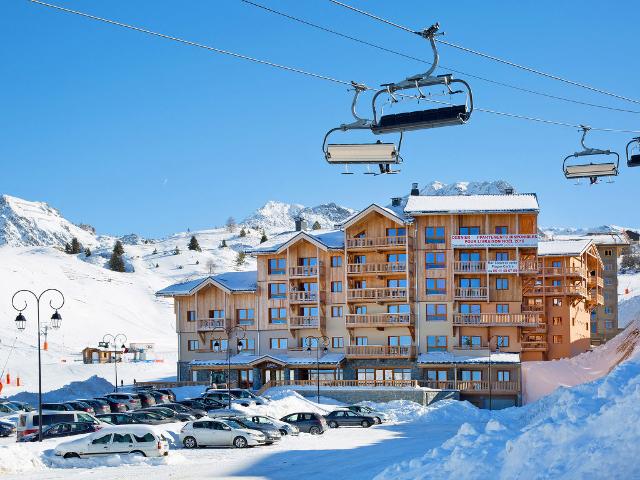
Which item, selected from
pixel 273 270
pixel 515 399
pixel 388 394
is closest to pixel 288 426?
pixel 388 394

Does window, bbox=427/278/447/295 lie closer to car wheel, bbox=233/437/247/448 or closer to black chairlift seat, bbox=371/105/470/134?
car wheel, bbox=233/437/247/448

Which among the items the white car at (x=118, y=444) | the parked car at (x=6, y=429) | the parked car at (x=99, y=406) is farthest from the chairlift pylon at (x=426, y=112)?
the parked car at (x=99, y=406)

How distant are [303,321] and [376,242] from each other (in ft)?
28.6

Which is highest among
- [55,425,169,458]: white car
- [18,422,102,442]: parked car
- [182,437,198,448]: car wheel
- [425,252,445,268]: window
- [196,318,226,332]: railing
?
[425,252,445,268]: window

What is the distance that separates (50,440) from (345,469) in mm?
15046

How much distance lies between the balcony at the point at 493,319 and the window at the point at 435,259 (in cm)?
395

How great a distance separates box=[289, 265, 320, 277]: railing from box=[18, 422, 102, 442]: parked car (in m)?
34.9

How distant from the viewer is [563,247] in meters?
88.0

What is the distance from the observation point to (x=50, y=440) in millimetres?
39625

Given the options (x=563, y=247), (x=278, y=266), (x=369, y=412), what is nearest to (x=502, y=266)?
(x=278, y=266)

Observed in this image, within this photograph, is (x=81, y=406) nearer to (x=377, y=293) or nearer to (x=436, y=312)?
(x=377, y=293)

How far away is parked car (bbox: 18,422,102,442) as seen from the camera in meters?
42.1

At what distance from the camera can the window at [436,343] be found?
7306 centimetres

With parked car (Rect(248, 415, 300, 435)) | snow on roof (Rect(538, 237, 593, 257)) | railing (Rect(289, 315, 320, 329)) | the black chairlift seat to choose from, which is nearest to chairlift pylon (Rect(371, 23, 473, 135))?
the black chairlift seat
